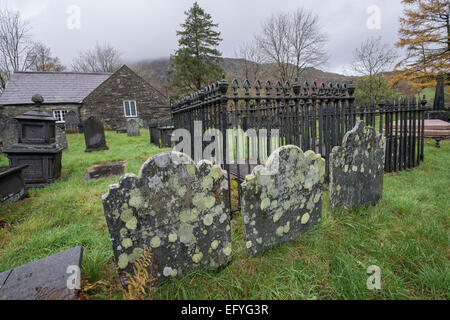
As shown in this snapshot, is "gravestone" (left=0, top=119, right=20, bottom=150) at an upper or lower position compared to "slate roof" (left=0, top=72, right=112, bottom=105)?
lower

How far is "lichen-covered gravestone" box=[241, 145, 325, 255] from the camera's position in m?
1.99

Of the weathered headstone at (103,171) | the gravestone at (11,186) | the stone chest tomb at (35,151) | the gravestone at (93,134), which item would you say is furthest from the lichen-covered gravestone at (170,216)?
the gravestone at (93,134)

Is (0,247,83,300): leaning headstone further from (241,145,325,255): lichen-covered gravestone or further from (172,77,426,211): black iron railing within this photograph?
(172,77,426,211): black iron railing

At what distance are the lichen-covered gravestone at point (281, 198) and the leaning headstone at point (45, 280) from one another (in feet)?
4.49

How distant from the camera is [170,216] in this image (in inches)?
68.6

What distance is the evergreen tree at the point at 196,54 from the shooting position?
972 inches

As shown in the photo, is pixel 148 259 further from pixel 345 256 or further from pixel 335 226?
pixel 335 226

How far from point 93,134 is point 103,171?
4.68 metres

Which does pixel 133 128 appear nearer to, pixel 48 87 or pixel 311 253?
pixel 48 87

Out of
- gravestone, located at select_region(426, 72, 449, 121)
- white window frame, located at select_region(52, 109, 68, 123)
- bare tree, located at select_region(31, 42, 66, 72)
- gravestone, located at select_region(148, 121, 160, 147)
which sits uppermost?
bare tree, located at select_region(31, 42, 66, 72)

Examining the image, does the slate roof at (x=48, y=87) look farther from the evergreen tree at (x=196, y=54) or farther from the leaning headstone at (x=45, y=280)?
the leaning headstone at (x=45, y=280)

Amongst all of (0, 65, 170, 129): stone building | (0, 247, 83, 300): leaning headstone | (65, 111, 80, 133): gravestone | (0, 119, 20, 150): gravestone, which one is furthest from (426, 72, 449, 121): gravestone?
(65, 111, 80, 133): gravestone

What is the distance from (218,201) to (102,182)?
427cm

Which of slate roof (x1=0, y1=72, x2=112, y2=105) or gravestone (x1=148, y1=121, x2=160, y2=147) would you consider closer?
gravestone (x1=148, y1=121, x2=160, y2=147)
